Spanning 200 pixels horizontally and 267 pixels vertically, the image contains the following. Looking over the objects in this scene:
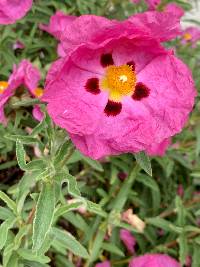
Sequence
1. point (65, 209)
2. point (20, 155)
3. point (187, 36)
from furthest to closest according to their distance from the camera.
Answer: point (187, 36)
point (65, 209)
point (20, 155)

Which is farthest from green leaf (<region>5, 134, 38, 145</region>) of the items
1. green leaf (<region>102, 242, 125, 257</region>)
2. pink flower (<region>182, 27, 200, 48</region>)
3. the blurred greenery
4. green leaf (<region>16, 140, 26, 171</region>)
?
pink flower (<region>182, 27, 200, 48</region>)

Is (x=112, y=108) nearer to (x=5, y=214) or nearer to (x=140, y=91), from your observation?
(x=140, y=91)

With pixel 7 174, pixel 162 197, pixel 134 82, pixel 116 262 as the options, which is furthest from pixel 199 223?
pixel 134 82

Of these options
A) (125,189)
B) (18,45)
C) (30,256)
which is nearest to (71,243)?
(30,256)

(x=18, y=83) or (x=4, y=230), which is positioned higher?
(x=18, y=83)

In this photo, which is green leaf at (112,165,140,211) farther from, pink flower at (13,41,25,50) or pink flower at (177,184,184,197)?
pink flower at (13,41,25,50)

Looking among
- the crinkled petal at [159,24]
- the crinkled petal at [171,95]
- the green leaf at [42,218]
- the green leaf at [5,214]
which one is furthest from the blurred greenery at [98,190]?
the crinkled petal at [159,24]
